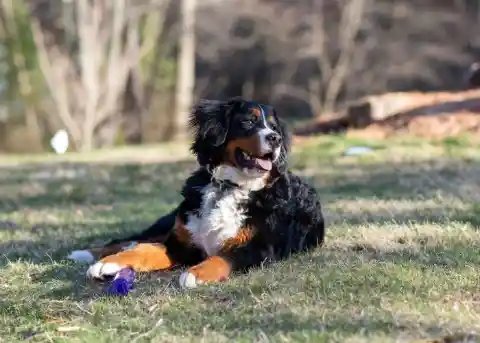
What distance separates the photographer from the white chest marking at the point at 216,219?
4914 millimetres

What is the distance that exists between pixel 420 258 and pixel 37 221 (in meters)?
4.15

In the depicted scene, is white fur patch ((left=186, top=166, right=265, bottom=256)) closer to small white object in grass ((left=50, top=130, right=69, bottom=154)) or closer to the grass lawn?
the grass lawn

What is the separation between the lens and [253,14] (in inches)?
1101

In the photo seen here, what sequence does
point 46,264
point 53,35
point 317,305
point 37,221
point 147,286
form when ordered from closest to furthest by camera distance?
1. point 317,305
2. point 147,286
3. point 46,264
4. point 37,221
5. point 53,35

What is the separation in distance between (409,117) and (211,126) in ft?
27.9

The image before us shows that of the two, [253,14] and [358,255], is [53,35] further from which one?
[358,255]

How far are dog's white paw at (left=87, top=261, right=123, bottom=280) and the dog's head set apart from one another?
98 cm

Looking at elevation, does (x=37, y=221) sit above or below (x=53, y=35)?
below

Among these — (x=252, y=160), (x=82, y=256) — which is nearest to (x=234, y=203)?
(x=252, y=160)

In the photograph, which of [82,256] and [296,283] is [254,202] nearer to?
[296,283]

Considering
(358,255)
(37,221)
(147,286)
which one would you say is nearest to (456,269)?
(358,255)

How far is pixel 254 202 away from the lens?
5.01m

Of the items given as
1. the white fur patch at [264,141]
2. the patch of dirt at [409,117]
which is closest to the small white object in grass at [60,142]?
the patch of dirt at [409,117]

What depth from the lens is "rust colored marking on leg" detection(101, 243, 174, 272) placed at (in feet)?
15.6
